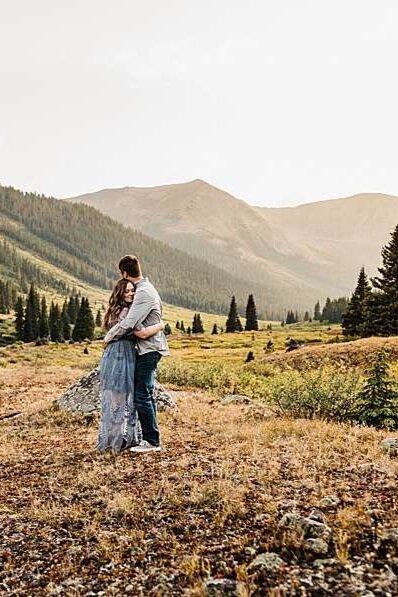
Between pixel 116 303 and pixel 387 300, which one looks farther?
pixel 387 300

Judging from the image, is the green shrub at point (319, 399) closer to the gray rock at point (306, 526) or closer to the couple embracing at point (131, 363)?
the couple embracing at point (131, 363)

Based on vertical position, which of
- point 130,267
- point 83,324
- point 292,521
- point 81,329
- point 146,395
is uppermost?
point 130,267

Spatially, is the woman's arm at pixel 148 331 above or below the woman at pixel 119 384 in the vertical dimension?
above

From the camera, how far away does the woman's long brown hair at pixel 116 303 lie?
34.8 ft

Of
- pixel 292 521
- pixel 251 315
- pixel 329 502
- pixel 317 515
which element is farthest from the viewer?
pixel 251 315

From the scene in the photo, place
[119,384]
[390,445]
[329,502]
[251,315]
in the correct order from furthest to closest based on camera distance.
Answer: [251,315], [119,384], [390,445], [329,502]

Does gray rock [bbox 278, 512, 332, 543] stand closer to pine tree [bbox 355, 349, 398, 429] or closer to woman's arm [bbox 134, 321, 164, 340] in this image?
woman's arm [bbox 134, 321, 164, 340]

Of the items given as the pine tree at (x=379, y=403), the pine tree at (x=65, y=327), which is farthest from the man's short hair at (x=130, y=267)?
the pine tree at (x=65, y=327)

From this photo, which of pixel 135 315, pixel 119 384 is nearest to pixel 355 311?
pixel 119 384

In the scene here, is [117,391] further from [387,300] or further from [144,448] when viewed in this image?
[387,300]

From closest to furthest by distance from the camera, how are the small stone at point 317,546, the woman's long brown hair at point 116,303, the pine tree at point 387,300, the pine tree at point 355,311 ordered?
the small stone at point 317,546 → the woman's long brown hair at point 116,303 → the pine tree at point 387,300 → the pine tree at point 355,311

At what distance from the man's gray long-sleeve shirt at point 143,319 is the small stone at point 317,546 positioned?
5524mm

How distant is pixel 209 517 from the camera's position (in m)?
6.63

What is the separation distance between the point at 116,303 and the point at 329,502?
19.3ft
